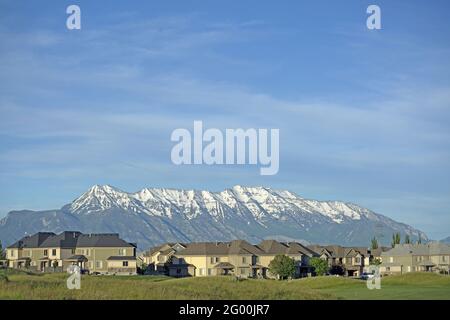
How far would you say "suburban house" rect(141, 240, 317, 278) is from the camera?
15112cm

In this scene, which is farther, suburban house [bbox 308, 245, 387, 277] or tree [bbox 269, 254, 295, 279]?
suburban house [bbox 308, 245, 387, 277]

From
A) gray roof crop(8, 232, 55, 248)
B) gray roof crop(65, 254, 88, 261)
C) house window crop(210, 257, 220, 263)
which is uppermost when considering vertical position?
gray roof crop(8, 232, 55, 248)

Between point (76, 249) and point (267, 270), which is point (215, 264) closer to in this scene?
point (267, 270)

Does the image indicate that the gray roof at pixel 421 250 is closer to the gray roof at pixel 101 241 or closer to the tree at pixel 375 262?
the tree at pixel 375 262

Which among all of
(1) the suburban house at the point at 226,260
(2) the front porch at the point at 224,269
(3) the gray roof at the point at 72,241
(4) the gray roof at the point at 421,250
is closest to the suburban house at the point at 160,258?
(1) the suburban house at the point at 226,260

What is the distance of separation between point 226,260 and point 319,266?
1813cm

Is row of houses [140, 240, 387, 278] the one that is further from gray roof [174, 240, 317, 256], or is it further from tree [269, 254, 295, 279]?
tree [269, 254, 295, 279]

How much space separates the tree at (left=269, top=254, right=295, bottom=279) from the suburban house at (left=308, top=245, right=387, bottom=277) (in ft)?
102

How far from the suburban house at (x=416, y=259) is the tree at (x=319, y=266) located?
1771cm

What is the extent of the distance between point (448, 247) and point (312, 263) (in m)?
35.1

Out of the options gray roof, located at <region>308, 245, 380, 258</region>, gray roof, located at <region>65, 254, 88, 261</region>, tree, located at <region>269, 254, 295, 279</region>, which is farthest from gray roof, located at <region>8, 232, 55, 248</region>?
gray roof, located at <region>308, 245, 380, 258</region>

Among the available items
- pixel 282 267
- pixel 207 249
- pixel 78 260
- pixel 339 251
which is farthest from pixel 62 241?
pixel 339 251

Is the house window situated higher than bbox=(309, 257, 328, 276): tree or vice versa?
the house window
